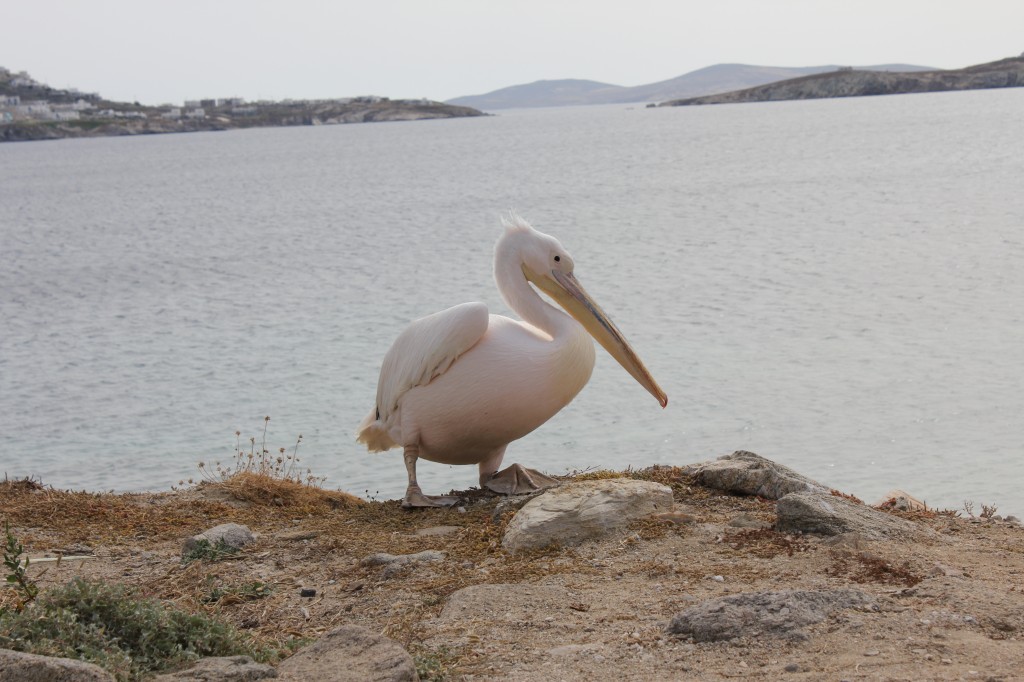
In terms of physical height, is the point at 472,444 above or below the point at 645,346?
above

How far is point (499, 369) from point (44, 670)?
2527 millimetres

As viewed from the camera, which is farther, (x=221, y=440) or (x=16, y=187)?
(x=16, y=187)

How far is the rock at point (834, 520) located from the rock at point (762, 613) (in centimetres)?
71

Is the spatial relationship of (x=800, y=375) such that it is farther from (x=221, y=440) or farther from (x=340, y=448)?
(x=221, y=440)

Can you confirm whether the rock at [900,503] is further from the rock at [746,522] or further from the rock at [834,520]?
the rock at [746,522]

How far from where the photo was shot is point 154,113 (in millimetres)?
144375

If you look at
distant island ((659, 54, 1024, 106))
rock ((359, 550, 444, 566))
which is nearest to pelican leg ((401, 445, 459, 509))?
rock ((359, 550, 444, 566))

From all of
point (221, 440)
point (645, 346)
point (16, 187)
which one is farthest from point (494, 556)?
point (16, 187)

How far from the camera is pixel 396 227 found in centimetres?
2819

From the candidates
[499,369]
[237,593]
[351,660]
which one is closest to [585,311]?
[499,369]

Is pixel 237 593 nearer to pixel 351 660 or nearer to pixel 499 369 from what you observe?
pixel 351 660

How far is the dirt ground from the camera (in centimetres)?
287

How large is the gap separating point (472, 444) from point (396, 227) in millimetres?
23586

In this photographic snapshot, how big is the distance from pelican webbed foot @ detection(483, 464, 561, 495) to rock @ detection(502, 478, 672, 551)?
1.89 ft
